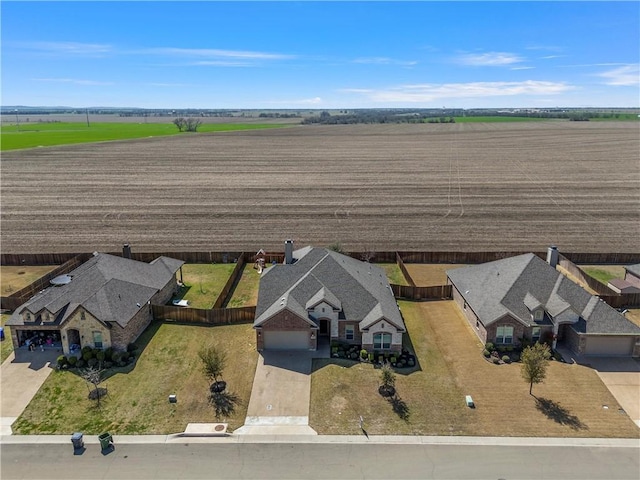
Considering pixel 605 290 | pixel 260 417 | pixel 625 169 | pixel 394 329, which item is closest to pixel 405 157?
pixel 625 169

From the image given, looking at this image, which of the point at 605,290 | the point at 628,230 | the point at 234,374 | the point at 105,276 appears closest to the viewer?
the point at 234,374

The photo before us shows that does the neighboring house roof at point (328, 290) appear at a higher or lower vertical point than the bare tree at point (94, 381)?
higher

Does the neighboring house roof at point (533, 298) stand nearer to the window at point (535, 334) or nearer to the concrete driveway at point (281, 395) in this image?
the window at point (535, 334)

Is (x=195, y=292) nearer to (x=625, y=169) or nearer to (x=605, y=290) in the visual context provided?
(x=605, y=290)

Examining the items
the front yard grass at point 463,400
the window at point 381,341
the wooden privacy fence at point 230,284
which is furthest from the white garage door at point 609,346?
the wooden privacy fence at point 230,284

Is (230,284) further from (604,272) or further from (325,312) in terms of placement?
(604,272)

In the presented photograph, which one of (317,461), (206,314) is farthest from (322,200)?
(317,461)

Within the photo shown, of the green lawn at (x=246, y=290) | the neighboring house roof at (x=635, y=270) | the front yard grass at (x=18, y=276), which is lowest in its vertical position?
the green lawn at (x=246, y=290)
